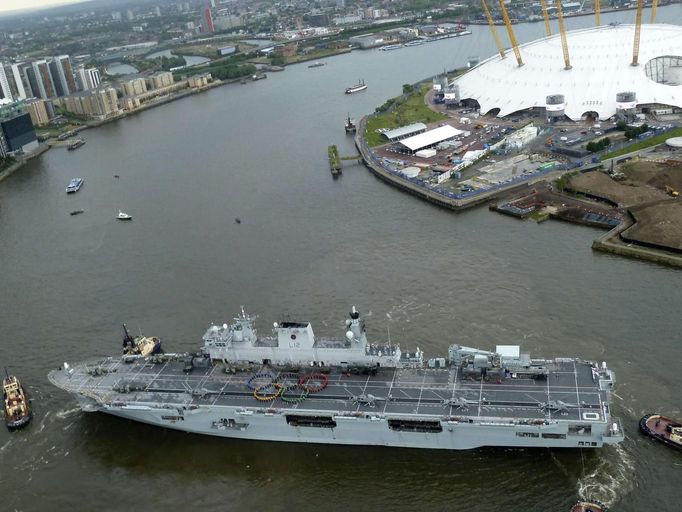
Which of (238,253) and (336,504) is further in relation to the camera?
(238,253)

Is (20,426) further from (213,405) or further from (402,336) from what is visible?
(402,336)

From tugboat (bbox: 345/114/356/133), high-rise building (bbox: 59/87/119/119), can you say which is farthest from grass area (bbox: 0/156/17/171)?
tugboat (bbox: 345/114/356/133)

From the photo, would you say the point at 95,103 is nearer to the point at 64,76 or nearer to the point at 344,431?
the point at 64,76

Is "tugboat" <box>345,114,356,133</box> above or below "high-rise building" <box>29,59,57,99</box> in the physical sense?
below

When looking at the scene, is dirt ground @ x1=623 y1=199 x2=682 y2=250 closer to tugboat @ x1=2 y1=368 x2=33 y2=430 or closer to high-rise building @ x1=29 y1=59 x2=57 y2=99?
tugboat @ x1=2 y1=368 x2=33 y2=430

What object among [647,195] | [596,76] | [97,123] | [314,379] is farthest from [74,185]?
[596,76]

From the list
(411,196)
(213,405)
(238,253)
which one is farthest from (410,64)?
(213,405)
